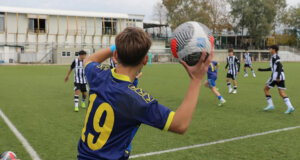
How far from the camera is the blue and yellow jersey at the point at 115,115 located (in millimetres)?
2053

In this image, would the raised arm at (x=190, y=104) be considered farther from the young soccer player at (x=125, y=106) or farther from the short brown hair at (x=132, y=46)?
the short brown hair at (x=132, y=46)

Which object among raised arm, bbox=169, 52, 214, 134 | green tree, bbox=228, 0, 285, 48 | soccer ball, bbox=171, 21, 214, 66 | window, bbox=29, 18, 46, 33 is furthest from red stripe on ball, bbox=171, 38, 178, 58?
green tree, bbox=228, 0, 285, 48

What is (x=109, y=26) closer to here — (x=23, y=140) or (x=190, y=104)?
(x=23, y=140)

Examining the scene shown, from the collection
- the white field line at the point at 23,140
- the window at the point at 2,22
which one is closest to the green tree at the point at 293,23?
the window at the point at 2,22

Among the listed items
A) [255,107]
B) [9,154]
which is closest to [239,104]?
[255,107]

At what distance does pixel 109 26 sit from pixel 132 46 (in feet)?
174

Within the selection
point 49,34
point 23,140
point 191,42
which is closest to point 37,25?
point 49,34

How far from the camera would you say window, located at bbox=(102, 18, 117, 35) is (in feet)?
173

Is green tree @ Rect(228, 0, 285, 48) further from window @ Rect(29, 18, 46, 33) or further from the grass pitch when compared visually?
the grass pitch

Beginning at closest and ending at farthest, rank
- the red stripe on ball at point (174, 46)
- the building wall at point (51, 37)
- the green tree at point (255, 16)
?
the red stripe on ball at point (174, 46) < the building wall at point (51, 37) < the green tree at point (255, 16)

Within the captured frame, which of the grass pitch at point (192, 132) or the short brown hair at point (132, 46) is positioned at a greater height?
the short brown hair at point (132, 46)

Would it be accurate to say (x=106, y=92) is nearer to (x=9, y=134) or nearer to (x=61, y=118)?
(x=9, y=134)

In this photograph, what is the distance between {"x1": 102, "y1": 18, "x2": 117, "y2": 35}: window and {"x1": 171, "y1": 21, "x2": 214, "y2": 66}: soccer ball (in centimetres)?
5086

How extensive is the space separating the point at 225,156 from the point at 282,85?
4552 mm
